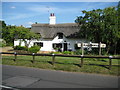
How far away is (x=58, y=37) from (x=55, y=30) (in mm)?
1921

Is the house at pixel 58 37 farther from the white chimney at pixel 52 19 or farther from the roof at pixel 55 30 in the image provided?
the white chimney at pixel 52 19

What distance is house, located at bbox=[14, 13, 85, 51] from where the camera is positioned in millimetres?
27250

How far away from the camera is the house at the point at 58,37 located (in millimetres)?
27250

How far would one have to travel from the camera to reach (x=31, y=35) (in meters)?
24.0

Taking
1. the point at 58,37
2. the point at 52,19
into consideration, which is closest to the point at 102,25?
the point at 58,37

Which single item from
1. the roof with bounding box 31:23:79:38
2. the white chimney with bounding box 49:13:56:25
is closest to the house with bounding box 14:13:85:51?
the roof with bounding box 31:23:79:38

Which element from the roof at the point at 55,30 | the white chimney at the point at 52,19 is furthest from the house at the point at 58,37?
the white chimney at the point at 52,19

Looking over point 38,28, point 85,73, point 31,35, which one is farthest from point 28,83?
point 38,28

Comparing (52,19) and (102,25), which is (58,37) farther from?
(102,25)

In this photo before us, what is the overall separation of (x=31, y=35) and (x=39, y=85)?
18974 mm

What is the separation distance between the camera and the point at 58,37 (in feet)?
92.4

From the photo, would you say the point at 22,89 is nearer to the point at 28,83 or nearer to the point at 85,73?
the point at 28,83

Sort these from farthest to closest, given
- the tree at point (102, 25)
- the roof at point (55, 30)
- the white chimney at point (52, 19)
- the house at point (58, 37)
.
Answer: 1. the white chimney at point (52, 19)
2. the roof at point (55, 30)
3. the house at point (58, 37)
4. the tree at point (102, 25)

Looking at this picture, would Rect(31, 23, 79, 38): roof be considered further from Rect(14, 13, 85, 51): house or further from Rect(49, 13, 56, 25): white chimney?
Rect(49, 13, 56, 25): white chimney
